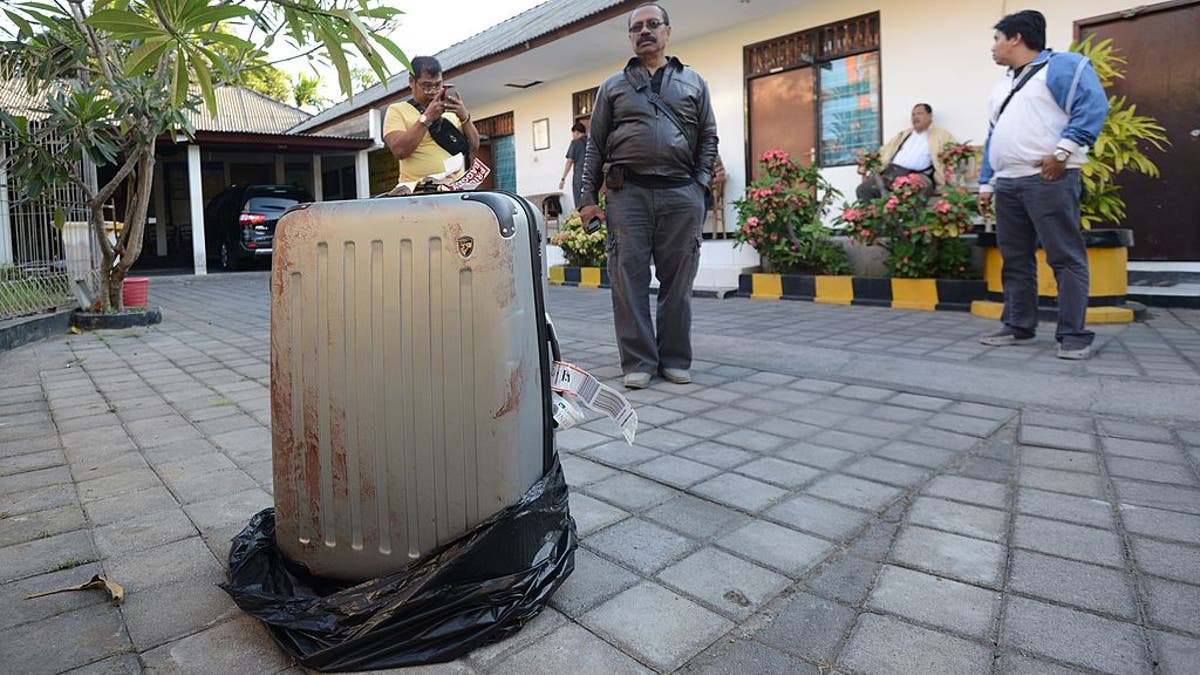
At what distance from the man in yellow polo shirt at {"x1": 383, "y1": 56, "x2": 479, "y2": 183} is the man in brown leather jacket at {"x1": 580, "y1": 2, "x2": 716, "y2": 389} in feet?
2.98

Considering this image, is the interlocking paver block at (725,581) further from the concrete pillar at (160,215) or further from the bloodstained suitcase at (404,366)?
the concrete pillar at (160,215)

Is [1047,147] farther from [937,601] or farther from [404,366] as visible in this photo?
[404,366]

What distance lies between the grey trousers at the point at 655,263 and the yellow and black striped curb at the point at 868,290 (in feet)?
11.8

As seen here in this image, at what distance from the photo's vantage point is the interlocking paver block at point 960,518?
2121 mm

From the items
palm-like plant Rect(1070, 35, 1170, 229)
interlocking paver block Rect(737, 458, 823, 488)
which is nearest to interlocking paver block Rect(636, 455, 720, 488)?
interlocking paver block Rect(737, 458, 823, 488)

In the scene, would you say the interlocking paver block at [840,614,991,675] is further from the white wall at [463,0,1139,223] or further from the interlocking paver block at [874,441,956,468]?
the white wall at [463,0,1139,223]

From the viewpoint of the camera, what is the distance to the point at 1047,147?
4375 mm

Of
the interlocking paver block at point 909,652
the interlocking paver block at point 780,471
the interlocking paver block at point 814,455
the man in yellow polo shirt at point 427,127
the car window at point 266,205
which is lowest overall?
the interlocking paver block at point 909,652

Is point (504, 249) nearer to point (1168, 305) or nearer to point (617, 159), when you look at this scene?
point (617, 159)

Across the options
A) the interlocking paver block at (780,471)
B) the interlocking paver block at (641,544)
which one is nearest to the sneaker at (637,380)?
the interlocking paver block at (780,471)

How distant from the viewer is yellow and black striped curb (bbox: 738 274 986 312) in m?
6.63

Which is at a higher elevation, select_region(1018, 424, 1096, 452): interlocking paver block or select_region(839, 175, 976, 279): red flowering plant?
select_region(839, 175, 976, 279): red flowering plant

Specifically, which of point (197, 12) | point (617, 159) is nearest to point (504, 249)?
point (197, 12)

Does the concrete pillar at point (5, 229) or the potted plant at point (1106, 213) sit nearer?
the potted plant at point (1106, 213)
